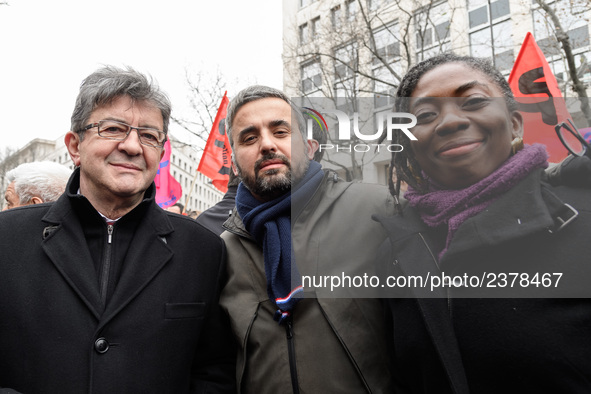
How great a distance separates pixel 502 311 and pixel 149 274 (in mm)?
1308

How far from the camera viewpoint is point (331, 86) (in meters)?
11.3

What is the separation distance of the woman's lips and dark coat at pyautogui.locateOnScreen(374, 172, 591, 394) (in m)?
0.16

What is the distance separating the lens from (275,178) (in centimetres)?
185

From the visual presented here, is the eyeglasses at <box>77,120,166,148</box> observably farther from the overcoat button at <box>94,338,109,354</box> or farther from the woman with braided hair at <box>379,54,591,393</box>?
the woman with braided hair at <box>379,54,591,393</box>

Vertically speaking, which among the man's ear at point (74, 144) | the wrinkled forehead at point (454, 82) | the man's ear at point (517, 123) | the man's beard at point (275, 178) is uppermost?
the man's ear at point (74, 144)

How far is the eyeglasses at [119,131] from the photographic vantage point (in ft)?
5.93

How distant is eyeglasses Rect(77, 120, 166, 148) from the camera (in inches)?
71.2

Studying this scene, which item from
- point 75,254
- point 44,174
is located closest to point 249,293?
point 75,254

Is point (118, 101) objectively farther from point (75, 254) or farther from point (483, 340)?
point (483, 340)

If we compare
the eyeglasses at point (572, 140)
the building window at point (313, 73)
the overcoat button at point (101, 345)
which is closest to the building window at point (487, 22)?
the building window at point (313, 73)

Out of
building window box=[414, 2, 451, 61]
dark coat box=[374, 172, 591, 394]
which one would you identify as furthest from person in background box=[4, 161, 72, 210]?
→ building window box=[414, 2, 451, 61]

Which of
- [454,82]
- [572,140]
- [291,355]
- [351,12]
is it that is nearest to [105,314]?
[291,355]

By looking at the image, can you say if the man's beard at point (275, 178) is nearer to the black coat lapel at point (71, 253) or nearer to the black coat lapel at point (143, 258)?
the black coat lapel at point (143, 258)

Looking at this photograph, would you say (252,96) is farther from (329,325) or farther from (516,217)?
(516,217)
